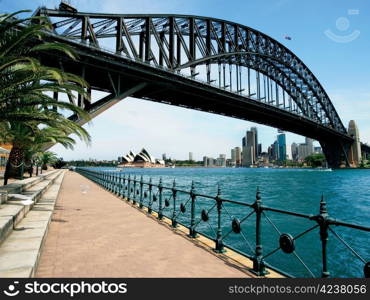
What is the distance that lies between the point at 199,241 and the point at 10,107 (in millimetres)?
7567

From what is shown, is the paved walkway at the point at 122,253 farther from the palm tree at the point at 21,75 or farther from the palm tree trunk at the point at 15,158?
the palm tree trunk at the point at 15,158

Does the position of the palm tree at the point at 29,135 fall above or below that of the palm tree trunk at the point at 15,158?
above

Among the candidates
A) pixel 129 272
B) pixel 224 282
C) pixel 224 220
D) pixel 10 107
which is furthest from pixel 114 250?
pixel 224 220

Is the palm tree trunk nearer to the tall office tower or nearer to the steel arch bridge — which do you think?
the steel arch bridge

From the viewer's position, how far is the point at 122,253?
5.46 metres

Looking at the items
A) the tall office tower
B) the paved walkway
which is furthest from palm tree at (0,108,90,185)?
the tall office tower

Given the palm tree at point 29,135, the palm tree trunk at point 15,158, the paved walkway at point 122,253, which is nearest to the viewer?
the paved walkway at point 122,253

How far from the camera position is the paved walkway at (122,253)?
4.49 meters

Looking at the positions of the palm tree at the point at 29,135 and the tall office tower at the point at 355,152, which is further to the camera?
the tall office tower at the point at 355,152

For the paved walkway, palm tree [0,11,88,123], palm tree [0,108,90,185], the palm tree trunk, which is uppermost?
palm tree [0,11,88,123]

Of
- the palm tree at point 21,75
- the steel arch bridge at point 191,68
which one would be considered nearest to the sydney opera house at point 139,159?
the steel arch bridge at point 191,68

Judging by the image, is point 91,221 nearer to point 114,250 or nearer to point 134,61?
point 114,250

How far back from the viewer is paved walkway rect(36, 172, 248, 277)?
14.7 feet

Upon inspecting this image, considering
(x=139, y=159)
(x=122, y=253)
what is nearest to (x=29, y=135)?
(x=122, y=253)
